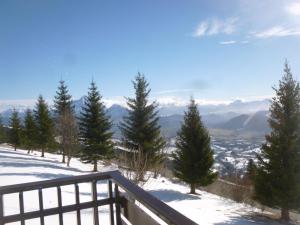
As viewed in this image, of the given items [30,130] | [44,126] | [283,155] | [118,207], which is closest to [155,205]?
[118,207]

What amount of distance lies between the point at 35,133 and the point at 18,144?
8.85 meters

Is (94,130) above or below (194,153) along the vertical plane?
above

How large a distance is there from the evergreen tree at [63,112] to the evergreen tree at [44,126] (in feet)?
3.65

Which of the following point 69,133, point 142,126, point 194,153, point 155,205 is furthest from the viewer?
point 69,133

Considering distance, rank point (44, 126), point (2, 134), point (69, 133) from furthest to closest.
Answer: point (2, 134) → point (44, 126) → point (69, 133)

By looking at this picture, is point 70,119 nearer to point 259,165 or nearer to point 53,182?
point 259,165

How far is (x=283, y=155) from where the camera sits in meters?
16.6

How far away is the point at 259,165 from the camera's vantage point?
17422 mm

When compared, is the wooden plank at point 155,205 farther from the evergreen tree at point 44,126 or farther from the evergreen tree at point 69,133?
the evergreen tree at point 44,126

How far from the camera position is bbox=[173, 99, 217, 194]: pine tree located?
72.5 ft

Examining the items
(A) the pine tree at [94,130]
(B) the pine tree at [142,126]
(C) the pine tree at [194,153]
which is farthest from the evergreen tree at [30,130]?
(C) the pine tree at [194,153]

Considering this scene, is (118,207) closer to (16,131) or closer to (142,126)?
(142,126)

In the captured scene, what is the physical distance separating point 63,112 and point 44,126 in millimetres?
3613

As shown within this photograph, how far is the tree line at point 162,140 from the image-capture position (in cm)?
1634
